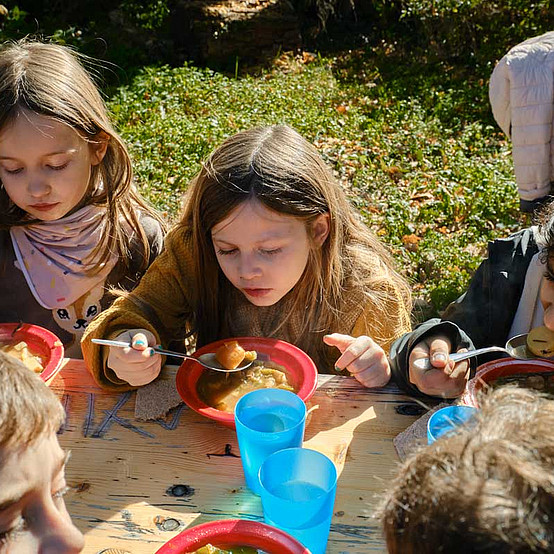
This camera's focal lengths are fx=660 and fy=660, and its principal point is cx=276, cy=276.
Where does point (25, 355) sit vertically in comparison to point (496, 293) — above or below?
below

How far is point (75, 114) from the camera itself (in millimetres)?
2359

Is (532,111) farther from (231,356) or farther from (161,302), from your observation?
(231,356)

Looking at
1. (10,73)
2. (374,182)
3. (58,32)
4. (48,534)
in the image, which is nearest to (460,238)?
(374,182)

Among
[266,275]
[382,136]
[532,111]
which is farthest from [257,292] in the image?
[382,136]

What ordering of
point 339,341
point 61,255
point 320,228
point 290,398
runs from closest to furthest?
1. point 290,398
2. point 339,341
3. point 320,228
4. point 61,255

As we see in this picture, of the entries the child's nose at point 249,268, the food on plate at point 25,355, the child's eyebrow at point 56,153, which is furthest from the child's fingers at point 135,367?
the child's eyebrow at point 56,153

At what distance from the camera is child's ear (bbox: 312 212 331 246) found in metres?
2.22

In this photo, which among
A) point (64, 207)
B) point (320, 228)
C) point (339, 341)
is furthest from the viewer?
point (64, 207)

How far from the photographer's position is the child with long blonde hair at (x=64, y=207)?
230 centimetres

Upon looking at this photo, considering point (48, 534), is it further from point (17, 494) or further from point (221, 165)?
point (221, 165)

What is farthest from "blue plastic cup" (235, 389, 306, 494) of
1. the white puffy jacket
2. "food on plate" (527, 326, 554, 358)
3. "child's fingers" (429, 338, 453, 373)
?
the white puffy jacket

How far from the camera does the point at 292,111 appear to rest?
6.23 m

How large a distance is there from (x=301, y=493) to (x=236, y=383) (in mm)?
577

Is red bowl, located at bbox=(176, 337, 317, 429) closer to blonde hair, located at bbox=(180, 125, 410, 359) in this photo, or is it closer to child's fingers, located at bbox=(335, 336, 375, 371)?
child's fingers, located at bbox=(335, 336, 375, 371)
